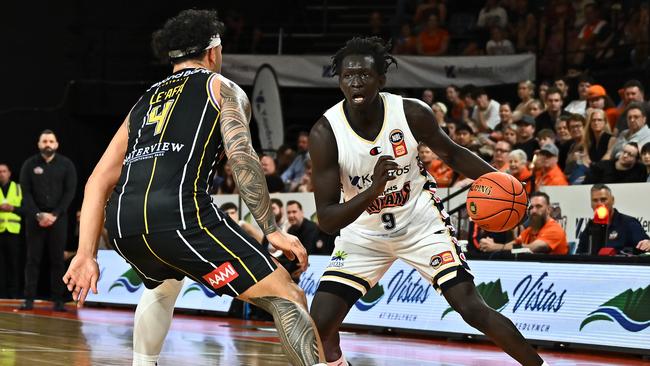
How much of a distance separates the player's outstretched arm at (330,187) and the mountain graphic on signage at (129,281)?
9.42 meters

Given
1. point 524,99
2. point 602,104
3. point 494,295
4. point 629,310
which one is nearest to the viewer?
point 629,310

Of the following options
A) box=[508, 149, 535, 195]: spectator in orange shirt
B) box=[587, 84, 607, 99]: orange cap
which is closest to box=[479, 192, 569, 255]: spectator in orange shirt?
box=[508, 149, 535, 195]: spectator in orange shirt

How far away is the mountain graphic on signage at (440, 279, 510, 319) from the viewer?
1052cm

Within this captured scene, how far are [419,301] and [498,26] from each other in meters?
7.82

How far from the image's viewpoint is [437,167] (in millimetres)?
13578

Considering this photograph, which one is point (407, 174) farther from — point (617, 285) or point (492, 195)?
point (617, 285)

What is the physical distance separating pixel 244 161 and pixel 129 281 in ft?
36.3

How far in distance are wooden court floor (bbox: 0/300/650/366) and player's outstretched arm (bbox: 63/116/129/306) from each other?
123 inches

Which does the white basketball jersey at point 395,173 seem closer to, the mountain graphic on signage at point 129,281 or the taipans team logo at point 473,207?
the taipans team logo at point 473,207

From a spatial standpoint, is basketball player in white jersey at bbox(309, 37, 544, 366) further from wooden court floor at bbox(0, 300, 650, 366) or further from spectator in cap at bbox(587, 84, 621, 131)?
spectator in cap at bbox(587, 84, 621, 131)

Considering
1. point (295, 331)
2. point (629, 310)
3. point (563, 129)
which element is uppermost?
point (295, 331)

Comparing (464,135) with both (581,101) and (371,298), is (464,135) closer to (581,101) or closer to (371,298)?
(581,101)

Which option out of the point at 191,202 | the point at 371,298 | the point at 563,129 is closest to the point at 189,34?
the point at 191,202

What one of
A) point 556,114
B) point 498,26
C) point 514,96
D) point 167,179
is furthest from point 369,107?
point 498,26
